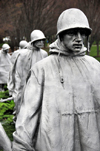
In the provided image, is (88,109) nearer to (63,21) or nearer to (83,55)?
(83,55)

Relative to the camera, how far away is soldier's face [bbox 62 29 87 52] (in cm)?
326

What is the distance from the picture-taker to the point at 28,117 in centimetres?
322

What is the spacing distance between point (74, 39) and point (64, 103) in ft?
2.15

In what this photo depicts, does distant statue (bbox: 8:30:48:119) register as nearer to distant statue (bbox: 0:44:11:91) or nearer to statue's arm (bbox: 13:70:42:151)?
statue's arm (bbox: 13:70:42:151)

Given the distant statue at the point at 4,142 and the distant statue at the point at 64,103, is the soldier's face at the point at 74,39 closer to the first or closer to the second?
the distant statue at the point at 64,103

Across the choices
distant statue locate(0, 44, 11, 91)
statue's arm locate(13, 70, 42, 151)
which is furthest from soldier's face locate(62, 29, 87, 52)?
distant statue locate(0, 44, 11, 91)

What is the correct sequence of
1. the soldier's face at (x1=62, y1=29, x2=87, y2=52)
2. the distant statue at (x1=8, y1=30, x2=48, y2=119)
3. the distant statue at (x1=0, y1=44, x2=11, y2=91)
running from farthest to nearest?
the distant statue at (x1=0, y1=44, x2=11, y2=91), the distant statue at (x1=8, y1=30, x2=48, y2=119), the soldier's face at (x1=62, y1=29, x2=87, y2=52)

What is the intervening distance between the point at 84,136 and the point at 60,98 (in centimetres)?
46

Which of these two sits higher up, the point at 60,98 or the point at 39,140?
the point at 60,98

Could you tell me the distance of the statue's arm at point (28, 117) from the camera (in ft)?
10.3

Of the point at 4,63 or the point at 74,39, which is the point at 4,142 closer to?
the point at 74,39

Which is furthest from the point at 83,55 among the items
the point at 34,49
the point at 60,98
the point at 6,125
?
the point at 6,125

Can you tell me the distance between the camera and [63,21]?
3283mm

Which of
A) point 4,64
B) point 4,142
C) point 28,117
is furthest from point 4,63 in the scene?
point 28,117
